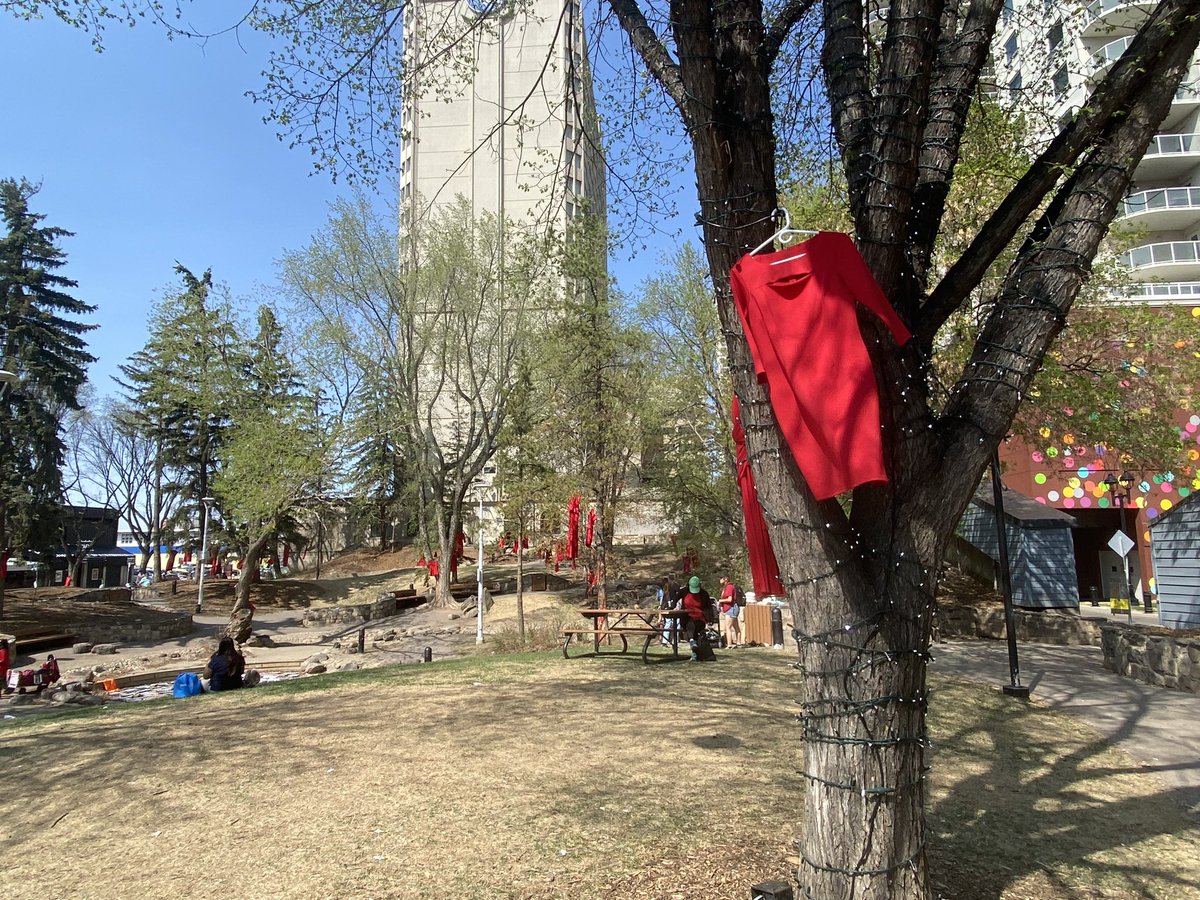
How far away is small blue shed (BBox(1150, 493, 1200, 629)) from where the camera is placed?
15023 mm

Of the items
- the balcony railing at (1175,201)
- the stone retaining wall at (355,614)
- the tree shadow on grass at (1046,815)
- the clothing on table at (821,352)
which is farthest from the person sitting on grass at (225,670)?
the balcony railing at (1175,201)

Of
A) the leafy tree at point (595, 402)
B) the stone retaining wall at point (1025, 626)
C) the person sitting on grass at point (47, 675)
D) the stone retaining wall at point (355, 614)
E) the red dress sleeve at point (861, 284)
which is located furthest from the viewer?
the stone retaining wall at point (355, 614)

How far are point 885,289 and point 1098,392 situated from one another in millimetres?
12528

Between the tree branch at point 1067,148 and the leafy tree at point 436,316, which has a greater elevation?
the leafy tree at point 436,316

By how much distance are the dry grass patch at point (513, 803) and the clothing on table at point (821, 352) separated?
93.5 inches

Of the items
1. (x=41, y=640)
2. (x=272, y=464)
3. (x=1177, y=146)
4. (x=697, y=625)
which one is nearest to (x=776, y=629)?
(x=697, y=625)

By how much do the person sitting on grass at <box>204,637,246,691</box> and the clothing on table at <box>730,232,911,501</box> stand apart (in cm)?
1099

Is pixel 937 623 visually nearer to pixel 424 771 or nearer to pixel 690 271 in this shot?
pixel 690 271

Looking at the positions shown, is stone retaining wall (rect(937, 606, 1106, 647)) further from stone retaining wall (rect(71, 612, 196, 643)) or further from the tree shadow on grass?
stone retaining wall (rect(71, 612, 196, 643))

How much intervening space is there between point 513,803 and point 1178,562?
1651cm

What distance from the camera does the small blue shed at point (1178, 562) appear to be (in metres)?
15.0

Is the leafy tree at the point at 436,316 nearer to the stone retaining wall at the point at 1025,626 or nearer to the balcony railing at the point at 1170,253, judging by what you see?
the stone retaining wall at the point at 1025,626

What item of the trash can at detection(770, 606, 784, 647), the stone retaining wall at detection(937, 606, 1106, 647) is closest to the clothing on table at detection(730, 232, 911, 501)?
the trash can at detection(770, 606, 784, 647)

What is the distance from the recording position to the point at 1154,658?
10.6 meters
